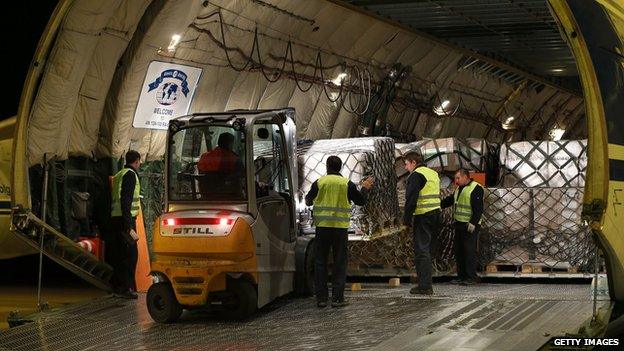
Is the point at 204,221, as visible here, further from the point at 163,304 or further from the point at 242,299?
the point at 163,304

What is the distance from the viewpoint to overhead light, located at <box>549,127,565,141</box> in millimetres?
33719

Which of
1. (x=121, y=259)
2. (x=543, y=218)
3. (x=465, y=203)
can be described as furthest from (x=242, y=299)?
(x=543, y=218)

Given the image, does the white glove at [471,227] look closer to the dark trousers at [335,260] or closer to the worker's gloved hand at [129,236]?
the dark trousers at [335,260]

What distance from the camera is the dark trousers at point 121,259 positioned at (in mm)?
13133

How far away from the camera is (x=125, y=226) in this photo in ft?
42.6

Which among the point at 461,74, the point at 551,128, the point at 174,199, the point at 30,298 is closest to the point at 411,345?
the point at 174,199

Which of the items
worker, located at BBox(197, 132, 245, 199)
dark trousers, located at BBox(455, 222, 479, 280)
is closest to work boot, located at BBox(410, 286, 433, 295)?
dark trousers, located at BBox(455, 222, 479, 280)

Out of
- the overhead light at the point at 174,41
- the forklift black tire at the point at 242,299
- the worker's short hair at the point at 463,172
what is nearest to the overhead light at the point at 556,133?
the worker's short hair at the point at 463,172

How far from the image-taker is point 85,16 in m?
13.4

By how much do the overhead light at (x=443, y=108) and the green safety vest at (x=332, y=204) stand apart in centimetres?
1307

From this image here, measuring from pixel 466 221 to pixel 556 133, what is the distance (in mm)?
20232

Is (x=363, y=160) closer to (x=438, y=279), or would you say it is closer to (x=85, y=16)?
(x=438, y=279)

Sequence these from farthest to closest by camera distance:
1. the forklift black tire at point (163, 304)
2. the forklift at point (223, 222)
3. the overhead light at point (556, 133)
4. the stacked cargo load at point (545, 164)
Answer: the overhead light at point (556, 133)
the stacked cargo load at point (545, 164)
the forklift black tire at point (163, 304)
the forklift at point (223, 222)

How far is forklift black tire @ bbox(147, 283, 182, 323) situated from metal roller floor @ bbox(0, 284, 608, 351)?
4.4 inches
